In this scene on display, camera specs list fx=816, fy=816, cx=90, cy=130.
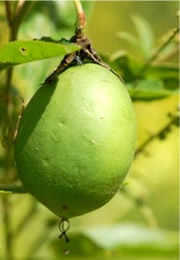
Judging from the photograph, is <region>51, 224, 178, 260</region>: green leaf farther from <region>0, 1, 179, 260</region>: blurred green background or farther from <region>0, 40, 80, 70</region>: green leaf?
<region>0, 40, 80, 70</region>: green leaf

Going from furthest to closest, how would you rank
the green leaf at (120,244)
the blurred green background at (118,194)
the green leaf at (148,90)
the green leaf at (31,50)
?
the green leaf at (120,244) < the blurred green background at (118,194) < the green leaf at (148,90) < the green leaf at (31,50)

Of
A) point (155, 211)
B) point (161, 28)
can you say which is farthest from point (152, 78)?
point (161, 28)

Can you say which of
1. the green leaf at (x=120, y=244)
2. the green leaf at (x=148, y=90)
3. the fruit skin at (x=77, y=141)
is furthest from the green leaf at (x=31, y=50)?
the green leaf at (x=120, y=244)

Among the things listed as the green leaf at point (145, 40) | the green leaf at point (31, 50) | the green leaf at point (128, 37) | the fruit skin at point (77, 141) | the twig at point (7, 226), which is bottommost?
the twig at point (7, 226)

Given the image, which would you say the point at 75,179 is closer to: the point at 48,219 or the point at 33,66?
the point at 33,66

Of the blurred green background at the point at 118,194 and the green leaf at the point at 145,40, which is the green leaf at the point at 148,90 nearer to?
the blurred green background at the point at 118,194

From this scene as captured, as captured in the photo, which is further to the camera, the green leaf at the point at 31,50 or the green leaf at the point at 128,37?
the green leaf at the point at 128,37

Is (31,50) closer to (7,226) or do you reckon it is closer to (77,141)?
(77,141)
